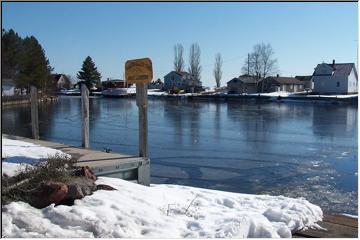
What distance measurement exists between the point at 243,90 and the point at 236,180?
8567 centimetres

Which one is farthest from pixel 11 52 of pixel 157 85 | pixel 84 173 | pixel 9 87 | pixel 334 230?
pixel 157 85

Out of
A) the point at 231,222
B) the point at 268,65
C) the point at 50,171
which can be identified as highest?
the point at 268,65

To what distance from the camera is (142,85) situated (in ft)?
29.2

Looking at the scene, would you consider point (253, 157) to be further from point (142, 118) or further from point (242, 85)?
point (242, 85)

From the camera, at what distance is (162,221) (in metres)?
5.20

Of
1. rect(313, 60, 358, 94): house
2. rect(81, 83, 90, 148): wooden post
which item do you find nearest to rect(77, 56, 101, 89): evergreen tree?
rect(313, 60, 358, 94): house

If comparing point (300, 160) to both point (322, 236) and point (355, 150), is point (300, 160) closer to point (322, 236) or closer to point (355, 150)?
point (355, 150)

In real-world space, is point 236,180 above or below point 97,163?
below

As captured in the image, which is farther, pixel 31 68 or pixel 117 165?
pixel 31 68

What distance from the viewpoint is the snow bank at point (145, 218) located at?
4699 mm

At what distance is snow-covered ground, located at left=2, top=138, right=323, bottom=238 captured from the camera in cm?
470

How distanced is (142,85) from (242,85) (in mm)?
89478

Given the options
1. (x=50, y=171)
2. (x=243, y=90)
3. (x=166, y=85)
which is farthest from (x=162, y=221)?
(x=166, y=85)

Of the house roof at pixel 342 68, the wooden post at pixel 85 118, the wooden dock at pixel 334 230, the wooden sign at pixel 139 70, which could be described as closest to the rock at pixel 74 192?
the wooden dock at pixel 334 230
